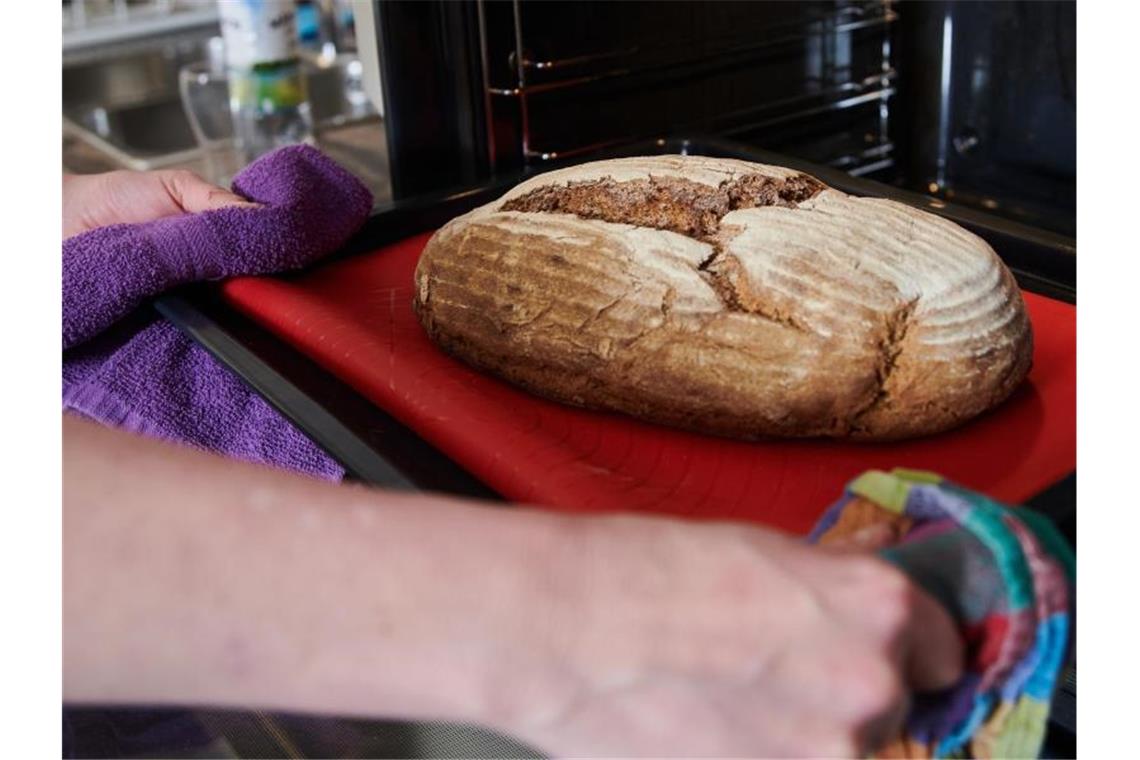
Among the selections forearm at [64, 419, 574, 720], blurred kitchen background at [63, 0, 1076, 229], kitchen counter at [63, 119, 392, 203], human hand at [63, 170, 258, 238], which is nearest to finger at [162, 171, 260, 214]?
human hand at [63, 170, 258, 238]

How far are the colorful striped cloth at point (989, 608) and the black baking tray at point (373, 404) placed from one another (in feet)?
0.51

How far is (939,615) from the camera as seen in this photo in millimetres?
549

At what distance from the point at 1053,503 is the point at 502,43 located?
798 mm

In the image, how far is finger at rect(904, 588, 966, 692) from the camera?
0.54 meters

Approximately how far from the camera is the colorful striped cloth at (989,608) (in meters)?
0.56

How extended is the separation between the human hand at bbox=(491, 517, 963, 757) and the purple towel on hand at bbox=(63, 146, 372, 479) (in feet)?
1.33

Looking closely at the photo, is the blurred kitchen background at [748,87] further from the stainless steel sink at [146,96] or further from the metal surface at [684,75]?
the stainless steel sink at [146,96]

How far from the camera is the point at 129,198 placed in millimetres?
1184

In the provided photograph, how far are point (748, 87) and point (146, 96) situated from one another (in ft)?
6.68

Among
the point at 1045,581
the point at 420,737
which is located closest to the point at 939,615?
the point at 1045,581

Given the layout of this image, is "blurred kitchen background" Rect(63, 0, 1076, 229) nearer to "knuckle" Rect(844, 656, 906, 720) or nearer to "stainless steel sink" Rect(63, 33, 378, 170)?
"knuckle" Rect(844, 656, 906, 720)

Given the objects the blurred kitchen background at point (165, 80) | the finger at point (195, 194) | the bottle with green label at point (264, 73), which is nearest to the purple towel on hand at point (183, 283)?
the finger at point (195, 194)

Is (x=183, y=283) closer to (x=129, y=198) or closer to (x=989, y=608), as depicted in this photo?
(x=129, y=198)

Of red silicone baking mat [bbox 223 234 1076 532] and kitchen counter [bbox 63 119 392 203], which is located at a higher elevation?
kitchen counter [bbox 63 119 392 203]
